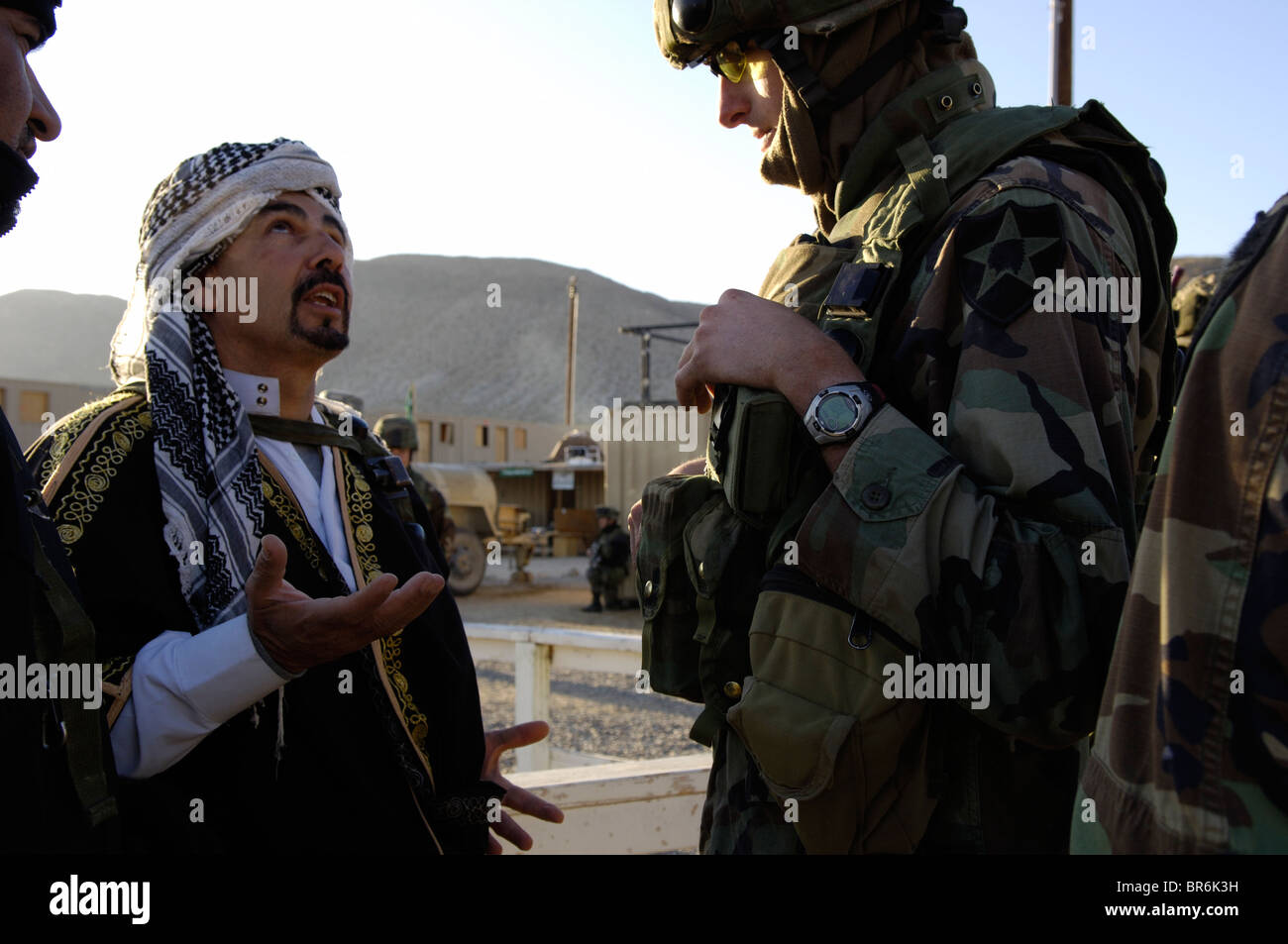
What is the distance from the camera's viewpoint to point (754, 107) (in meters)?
2.12

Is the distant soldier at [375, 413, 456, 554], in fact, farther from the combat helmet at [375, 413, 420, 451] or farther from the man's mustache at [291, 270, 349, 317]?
the man's mustache at [291, 270, 349, 317]

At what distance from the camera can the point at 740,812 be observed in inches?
70.3

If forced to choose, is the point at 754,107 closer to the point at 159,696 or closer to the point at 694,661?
the point at 694,661

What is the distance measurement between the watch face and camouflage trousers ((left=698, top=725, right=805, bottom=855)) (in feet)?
1.98

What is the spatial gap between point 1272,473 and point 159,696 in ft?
6.22

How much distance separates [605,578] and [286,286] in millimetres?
13804

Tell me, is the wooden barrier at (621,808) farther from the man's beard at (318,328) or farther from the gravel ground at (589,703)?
the gravel ground at (589,703)

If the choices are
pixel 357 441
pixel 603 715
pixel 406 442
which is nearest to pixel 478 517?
pixel 406 442

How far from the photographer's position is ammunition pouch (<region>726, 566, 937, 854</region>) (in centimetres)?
148

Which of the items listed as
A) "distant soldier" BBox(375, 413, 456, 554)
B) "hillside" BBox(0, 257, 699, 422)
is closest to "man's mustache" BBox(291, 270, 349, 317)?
"distant soldier" BBox(375, 413, 456, 554)

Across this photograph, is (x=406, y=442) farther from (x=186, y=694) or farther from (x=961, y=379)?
(x=961, y=379)
